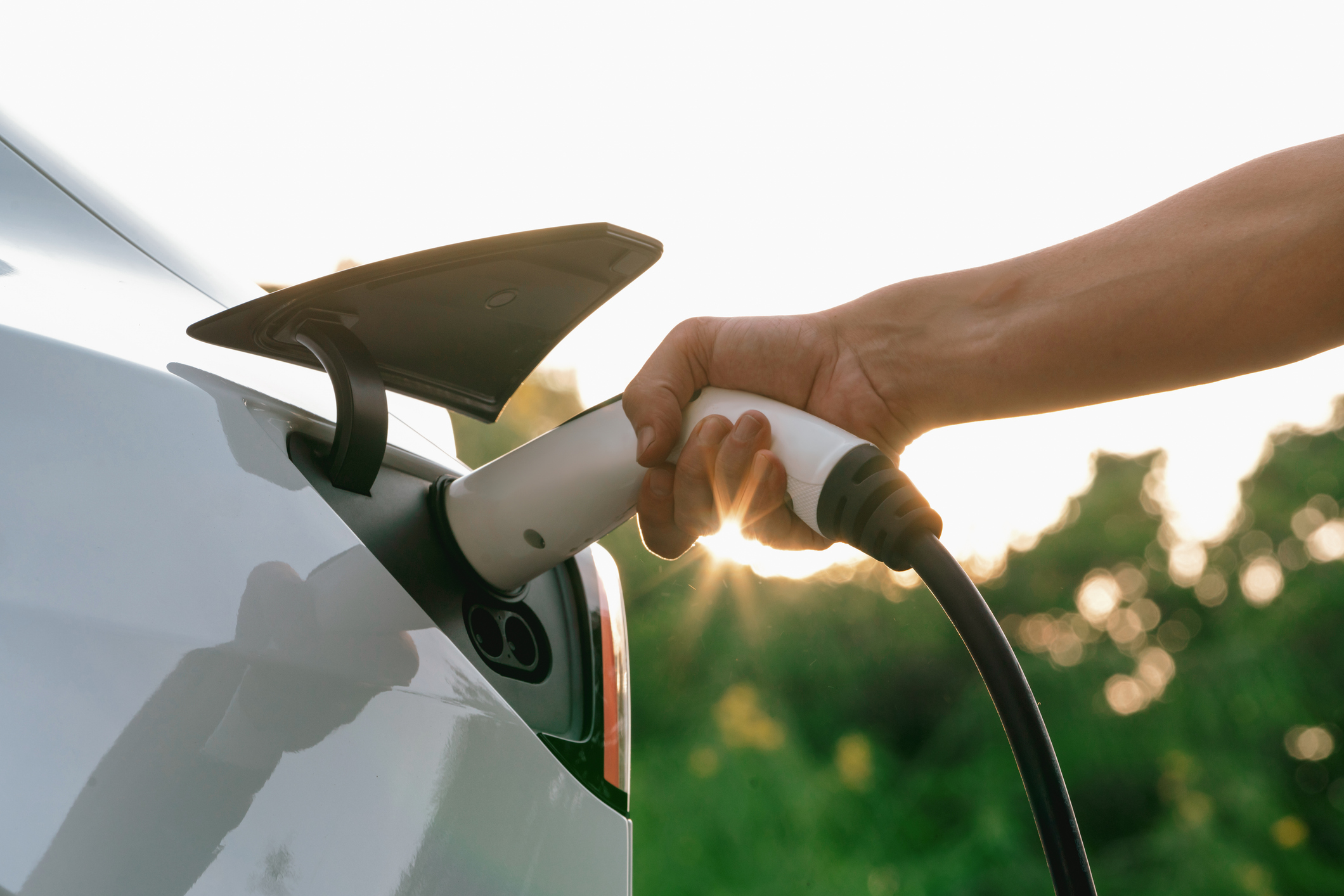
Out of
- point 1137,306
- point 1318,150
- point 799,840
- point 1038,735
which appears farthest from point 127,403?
point 799,840

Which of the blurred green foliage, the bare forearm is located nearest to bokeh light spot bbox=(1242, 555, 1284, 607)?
the blurred green foliage

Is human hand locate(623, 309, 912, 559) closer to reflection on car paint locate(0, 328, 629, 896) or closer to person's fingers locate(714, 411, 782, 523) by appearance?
person's fingers locate(714, 411, 782, 523)

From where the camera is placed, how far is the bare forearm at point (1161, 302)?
4.10 feet

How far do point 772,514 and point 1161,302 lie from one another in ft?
2.02

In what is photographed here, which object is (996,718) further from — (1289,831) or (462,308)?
(462,308)

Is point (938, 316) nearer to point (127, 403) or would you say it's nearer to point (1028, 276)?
point (1028, 276)

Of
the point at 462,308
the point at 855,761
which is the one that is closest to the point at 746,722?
the point at 855,761

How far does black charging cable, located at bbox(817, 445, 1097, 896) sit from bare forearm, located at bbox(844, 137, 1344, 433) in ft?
1.30

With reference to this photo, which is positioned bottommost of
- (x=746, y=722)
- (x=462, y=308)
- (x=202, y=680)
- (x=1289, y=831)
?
(x=1289, y=831)

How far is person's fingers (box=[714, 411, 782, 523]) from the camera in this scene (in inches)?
45.3

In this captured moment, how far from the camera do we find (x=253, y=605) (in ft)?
2.15

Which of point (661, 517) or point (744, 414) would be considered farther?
point (661, 517)

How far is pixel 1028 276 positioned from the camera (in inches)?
54.1

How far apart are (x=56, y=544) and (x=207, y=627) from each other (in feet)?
0.36
